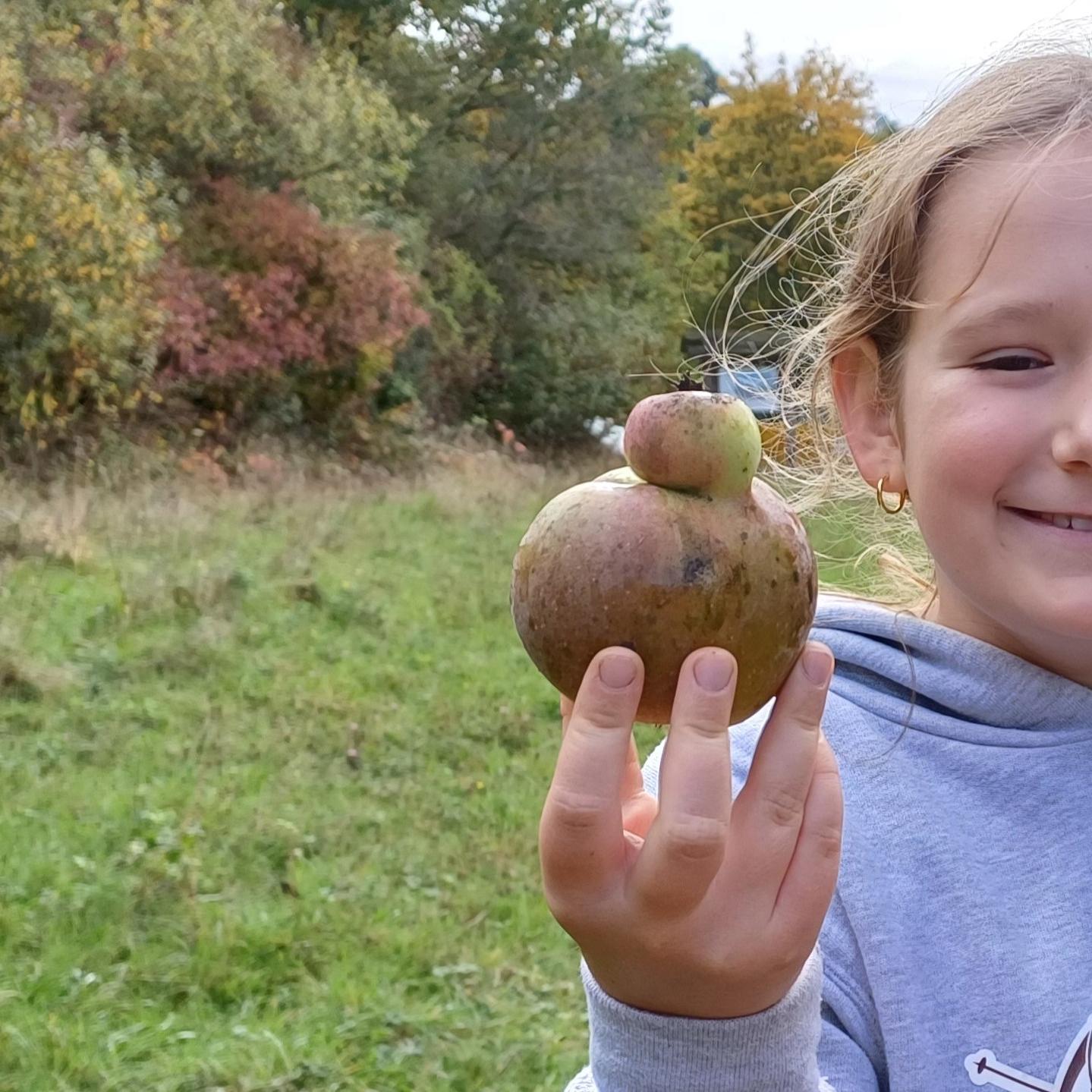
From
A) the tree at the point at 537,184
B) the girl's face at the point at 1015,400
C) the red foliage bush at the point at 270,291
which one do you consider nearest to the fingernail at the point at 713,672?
the girl's face at the point at 1015,400

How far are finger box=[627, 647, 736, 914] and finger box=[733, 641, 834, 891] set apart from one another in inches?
3.3

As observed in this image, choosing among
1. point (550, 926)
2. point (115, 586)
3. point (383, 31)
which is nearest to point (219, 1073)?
point (550, 926)

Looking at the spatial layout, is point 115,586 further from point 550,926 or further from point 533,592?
point 533,592

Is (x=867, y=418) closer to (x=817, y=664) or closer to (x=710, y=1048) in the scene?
(x=817, y=664)

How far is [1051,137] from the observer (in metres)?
1.63

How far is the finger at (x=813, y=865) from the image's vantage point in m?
1.27

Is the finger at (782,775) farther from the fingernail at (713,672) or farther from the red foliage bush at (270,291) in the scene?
the red foliage bush at (270,291)

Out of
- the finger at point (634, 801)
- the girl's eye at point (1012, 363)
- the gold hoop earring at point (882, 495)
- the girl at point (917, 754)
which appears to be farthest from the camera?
the gold hoop earring at point (882, 495)

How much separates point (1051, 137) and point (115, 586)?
21.3 feet

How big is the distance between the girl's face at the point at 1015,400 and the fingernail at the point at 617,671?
2.00 ft

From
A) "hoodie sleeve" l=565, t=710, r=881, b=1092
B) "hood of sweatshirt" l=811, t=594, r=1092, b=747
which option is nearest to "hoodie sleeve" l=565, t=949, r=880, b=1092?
"hoodie sleeve" l=565, t=710, r=881, b=1092

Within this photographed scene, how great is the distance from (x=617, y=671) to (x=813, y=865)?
342 millimetres

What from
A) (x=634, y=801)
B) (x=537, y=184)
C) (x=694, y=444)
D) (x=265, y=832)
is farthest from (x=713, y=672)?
(x=537, y=184)

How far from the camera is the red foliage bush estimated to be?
1244cm
